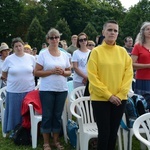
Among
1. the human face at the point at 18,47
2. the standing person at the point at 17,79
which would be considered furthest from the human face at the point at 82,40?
the human face at the point at 18,47

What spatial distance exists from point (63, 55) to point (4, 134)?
6.44 feet

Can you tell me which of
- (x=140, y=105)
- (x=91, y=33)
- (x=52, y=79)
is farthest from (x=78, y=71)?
A: (x=91, y=33)

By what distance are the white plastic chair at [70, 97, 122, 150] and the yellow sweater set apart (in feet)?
2.10

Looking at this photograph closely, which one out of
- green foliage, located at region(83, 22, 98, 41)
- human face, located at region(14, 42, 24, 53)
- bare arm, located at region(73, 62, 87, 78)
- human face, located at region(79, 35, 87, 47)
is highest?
green foliage, located at region(83, 22, 98, 41)

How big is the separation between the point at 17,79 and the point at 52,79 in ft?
3.11

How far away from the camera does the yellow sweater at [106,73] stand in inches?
129

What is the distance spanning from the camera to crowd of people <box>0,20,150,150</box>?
10.8ft

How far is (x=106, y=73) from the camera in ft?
10.8

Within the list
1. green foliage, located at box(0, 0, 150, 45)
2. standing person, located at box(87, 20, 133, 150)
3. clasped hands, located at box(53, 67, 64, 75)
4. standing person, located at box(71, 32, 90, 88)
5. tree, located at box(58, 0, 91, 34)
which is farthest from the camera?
tree, located at box(58, 0, 91, 34)

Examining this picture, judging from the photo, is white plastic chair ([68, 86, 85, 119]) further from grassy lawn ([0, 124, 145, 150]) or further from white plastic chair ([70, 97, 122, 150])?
white plastic chair ([70, 97, 122, 150])

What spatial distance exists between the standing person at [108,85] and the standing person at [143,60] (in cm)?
110

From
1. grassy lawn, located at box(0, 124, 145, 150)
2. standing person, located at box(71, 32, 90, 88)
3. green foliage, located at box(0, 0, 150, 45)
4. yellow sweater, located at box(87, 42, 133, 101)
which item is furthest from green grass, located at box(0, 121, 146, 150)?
green foliage, located at box(0, 0, 150, 45)

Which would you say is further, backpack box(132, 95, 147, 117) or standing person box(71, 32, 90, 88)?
standing person box(71, 32, 90, 88)

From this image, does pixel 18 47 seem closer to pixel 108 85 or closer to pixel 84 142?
pixel 84 142
